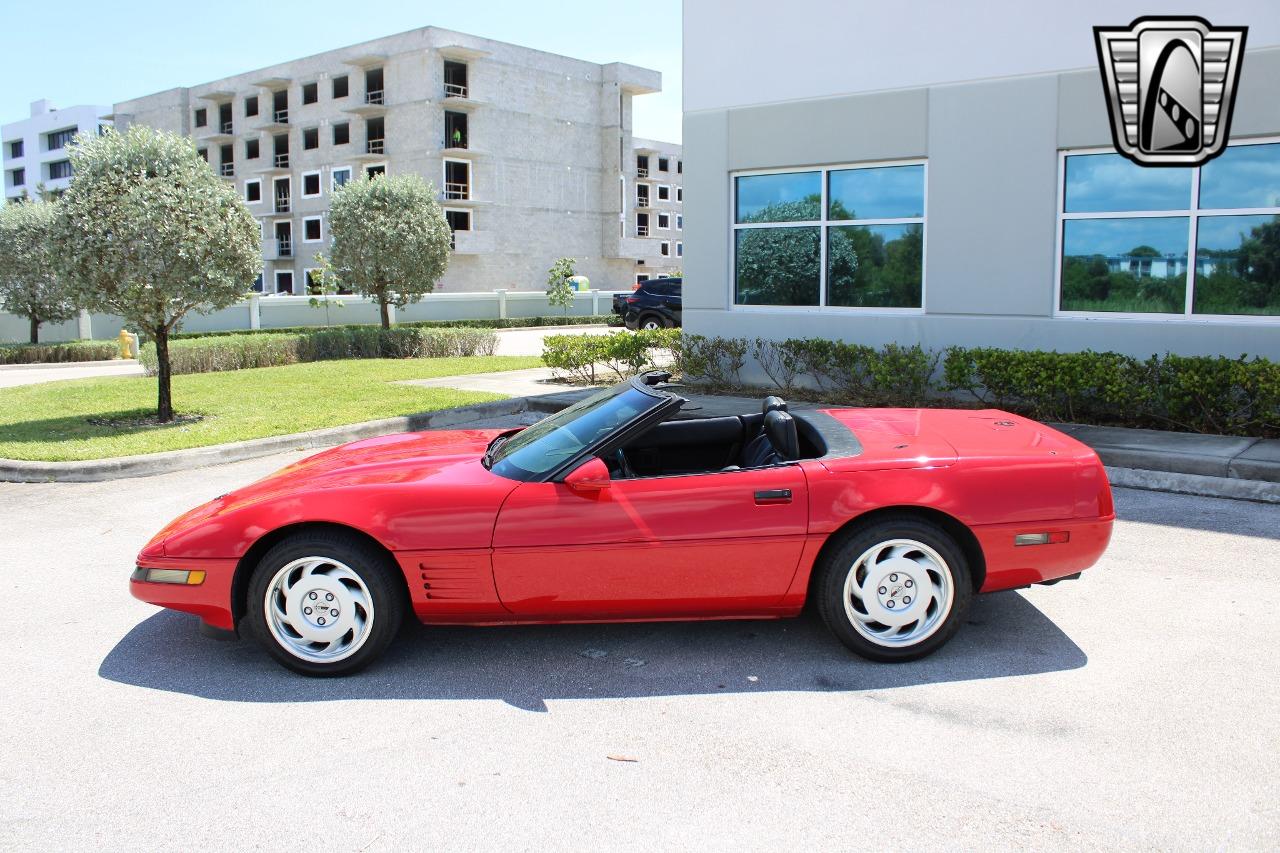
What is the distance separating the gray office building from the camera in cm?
1014

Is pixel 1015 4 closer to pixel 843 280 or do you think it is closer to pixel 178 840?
pixel 843 280

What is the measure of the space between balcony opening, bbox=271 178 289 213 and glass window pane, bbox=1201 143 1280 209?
5995cm

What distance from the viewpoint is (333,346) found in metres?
21.8

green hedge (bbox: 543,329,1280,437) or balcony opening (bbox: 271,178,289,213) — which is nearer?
green hedge (bbox: 543,329,1280,437)

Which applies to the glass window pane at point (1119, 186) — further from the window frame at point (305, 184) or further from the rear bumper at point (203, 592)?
the window frame at point (305, 184)

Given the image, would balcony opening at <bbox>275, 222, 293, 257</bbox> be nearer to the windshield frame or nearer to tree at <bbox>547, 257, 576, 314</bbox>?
tree at <bbox>547, 257, 576, 314</bbox>

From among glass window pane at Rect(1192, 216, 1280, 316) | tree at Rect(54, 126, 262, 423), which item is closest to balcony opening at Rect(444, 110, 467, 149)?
tree at Rect(54, 126, 262, 423)

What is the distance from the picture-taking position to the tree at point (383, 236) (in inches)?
981

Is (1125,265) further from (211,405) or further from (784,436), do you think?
(211,405)

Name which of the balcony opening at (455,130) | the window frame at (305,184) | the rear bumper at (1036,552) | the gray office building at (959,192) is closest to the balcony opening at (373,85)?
the balcony opening at (455,130)

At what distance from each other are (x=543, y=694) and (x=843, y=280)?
371 inches

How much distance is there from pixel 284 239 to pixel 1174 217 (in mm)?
59804

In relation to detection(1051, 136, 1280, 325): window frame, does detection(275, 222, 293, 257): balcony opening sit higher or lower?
higher

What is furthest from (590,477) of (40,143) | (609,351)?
(40,143)
